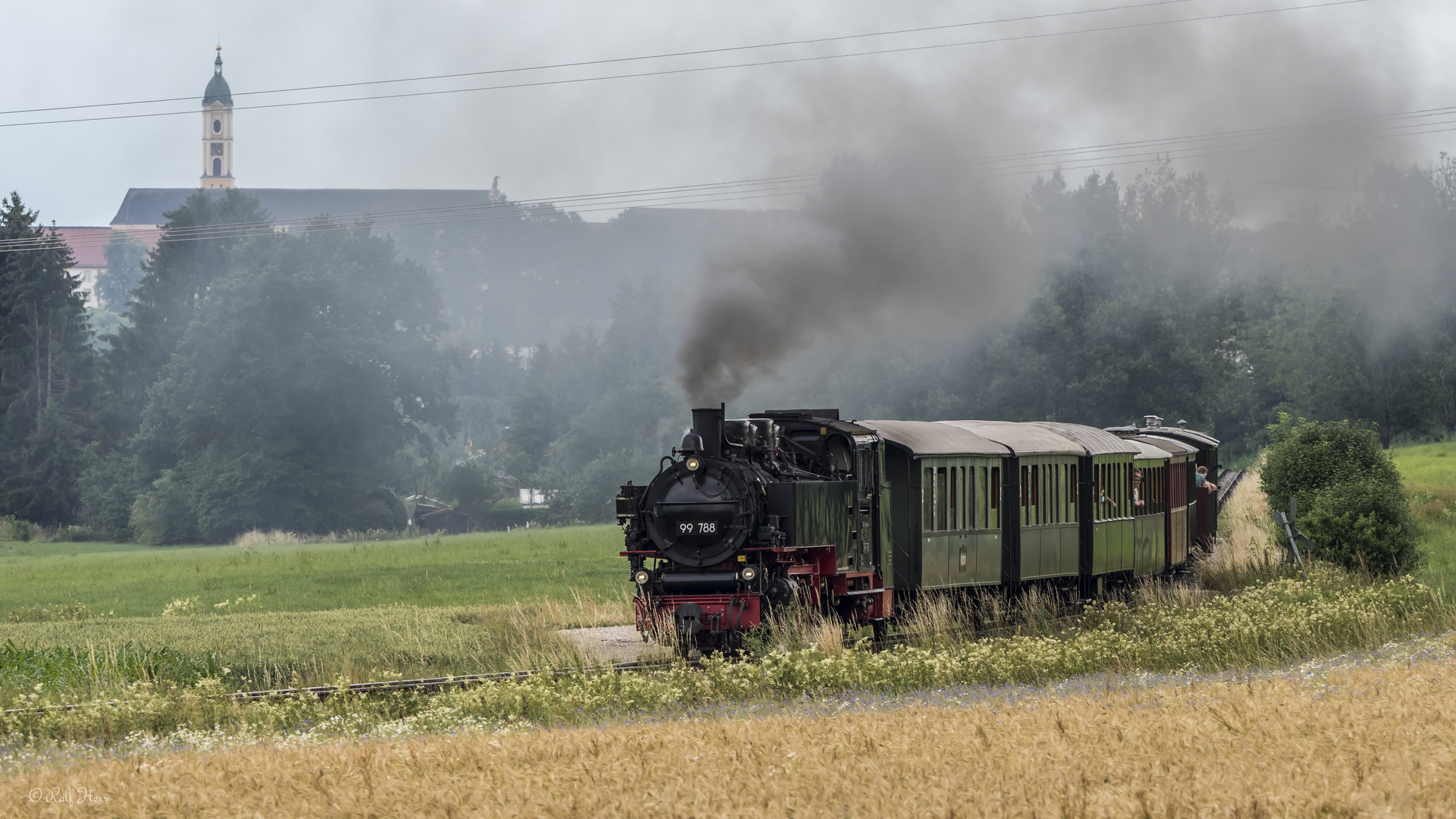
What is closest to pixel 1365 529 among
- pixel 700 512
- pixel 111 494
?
pixel 700 512

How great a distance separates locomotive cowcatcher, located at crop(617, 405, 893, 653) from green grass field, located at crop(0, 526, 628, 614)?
6.18 m

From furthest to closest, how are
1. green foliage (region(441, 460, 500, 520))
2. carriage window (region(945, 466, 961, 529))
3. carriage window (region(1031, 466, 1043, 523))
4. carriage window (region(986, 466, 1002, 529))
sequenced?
green foliage (region(441, 460, 500, 520)) < carriage window (region(1031, 466, 1043, 523)) < carriage window (region(986, 466, 1002, 529)) < carriage window (region(945, 466, 961, 529))

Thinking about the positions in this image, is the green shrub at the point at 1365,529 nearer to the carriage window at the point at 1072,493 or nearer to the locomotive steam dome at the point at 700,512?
the carriage window at the point at 1072,493

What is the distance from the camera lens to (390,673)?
1328 centimetres

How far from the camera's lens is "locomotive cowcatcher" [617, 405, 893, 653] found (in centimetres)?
1459

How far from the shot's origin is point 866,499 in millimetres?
15836

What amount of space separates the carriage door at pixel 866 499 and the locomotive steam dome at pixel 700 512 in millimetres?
1648

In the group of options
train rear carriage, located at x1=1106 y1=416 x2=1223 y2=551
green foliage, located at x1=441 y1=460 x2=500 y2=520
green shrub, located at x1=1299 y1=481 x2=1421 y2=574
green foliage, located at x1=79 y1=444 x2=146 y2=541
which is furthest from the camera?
green foliage, located at x1=441 y1=460 x2=500 y2=520

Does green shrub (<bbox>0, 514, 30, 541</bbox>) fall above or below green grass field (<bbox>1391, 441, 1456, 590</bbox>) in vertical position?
below

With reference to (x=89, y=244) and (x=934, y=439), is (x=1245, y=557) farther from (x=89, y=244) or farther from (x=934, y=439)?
(x=89, y=244)

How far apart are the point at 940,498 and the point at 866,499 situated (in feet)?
5.19

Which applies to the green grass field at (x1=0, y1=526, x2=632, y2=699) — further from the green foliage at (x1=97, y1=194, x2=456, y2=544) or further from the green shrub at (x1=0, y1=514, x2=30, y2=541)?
the green foliage at (x1=97, y1=194, x2=456, y2=544)

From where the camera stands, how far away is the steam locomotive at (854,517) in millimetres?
14672

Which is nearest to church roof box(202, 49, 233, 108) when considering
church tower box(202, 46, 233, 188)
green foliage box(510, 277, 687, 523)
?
church tower box(202, 46, 233, 188)
